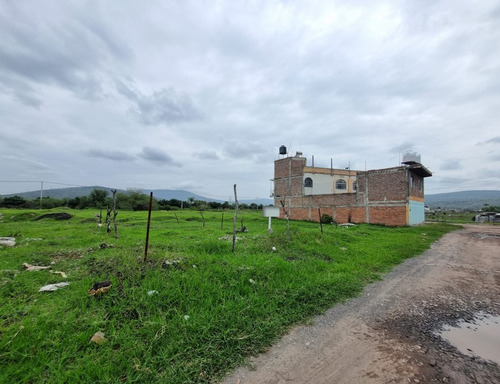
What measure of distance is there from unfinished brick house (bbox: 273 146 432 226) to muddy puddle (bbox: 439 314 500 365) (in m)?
10.6

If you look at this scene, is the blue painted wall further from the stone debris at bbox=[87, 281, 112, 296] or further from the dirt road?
the stone debris at bbox=[87, 281, 112, 296]

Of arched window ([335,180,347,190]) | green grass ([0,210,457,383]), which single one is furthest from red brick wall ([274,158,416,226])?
green grass ([0,210,457,383])

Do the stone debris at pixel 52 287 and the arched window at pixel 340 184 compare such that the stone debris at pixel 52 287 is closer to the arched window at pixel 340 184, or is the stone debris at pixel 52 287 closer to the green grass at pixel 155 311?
the green grass at pixel 155 311

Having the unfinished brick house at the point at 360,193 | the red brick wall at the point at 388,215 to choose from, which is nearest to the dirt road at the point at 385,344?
the unfinished brick house at the point at 360,193

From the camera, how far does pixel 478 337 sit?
310 cm

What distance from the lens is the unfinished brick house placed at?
1877cm

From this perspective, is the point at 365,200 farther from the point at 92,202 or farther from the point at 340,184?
the point at 92,202

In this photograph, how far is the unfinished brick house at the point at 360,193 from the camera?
18.8 meters

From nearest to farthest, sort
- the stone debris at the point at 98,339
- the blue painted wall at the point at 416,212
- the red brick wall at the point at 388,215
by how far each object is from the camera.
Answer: the stone debris at the point at 98,339 → the red brick wall at the point at 388,215 → the blue painted wall at the point at 416,212

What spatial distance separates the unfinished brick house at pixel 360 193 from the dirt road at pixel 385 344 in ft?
32.0

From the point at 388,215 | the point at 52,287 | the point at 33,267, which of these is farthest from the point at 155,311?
the point at 388,215

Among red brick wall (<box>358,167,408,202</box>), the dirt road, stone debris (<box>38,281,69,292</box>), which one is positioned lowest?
the dirt road

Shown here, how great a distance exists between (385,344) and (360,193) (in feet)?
66.3

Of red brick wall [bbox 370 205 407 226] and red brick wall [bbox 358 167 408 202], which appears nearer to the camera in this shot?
red brick wall [bbox 370 205 407 226]
